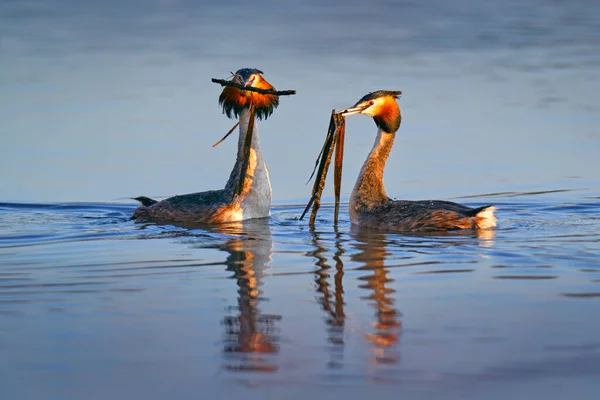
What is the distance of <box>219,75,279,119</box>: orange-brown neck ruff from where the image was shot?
12.0 metres

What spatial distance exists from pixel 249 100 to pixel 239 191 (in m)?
1.10

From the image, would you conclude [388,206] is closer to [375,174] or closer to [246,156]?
[375,174]

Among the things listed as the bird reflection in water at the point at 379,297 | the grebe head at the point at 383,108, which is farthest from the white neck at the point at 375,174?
the bird reflection in water at the point at 379,297

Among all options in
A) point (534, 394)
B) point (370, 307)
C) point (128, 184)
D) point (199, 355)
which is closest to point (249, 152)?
point (128, 184)

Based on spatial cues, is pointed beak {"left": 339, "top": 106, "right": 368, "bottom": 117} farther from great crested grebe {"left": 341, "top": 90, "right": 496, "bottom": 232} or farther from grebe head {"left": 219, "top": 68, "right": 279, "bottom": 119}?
grebe head {"left": 219, "top": 68, "right": 279, "bottom": 119}

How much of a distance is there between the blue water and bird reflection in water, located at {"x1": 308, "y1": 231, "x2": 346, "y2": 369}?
0.05ft

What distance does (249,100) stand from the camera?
12.1m

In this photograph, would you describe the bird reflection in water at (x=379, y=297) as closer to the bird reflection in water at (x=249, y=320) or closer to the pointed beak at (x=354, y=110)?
the bird reflection in water at (x=249, y=320)

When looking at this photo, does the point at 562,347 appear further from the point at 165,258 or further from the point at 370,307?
the point at 165,258

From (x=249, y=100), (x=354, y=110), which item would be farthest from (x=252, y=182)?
(x=354, y=110)

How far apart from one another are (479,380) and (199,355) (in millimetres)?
1439

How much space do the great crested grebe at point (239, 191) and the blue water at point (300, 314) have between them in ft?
3.34

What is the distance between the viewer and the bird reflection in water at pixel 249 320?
560cm

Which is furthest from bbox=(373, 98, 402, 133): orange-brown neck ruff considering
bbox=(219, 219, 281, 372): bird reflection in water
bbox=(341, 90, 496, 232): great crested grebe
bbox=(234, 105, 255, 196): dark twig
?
bbox=(219, 219, 281, 372): bird reflection in water
